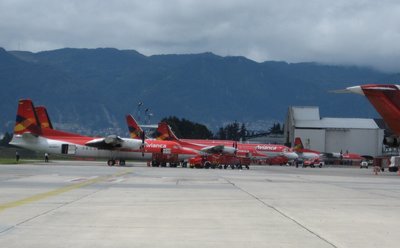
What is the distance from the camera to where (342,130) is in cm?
15162

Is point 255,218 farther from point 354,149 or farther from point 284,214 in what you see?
point 354,149

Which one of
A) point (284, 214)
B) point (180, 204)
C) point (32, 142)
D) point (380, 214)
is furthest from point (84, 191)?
point (32, 142)

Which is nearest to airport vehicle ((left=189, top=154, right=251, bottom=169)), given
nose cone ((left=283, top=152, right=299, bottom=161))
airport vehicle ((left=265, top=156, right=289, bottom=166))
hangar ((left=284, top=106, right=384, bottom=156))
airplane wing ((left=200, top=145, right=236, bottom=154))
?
airplane wing ((left=200, top=145, right=236, bottom=154))

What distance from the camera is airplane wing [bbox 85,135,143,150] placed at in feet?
225

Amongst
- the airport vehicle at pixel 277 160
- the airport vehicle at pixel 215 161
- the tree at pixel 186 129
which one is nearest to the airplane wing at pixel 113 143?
the airport vehicle at pixel 215 161

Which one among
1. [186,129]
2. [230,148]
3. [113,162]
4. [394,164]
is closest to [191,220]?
[113,162]

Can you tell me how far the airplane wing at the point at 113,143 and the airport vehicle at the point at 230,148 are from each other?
Answer: 13.2 metres

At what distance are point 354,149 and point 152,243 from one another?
147 metres

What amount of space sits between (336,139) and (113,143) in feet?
305

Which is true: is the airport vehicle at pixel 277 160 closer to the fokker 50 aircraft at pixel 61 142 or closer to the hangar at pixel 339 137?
the fokker 50 aircraft at pixel 61 142

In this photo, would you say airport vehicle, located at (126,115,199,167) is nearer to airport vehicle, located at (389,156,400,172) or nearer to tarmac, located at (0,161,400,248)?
airport vehicle, located at (389,156,400,172)

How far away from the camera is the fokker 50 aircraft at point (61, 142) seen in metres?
66.9

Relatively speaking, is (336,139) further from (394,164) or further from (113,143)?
(113,143)

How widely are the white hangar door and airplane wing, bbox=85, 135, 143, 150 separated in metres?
89.9
